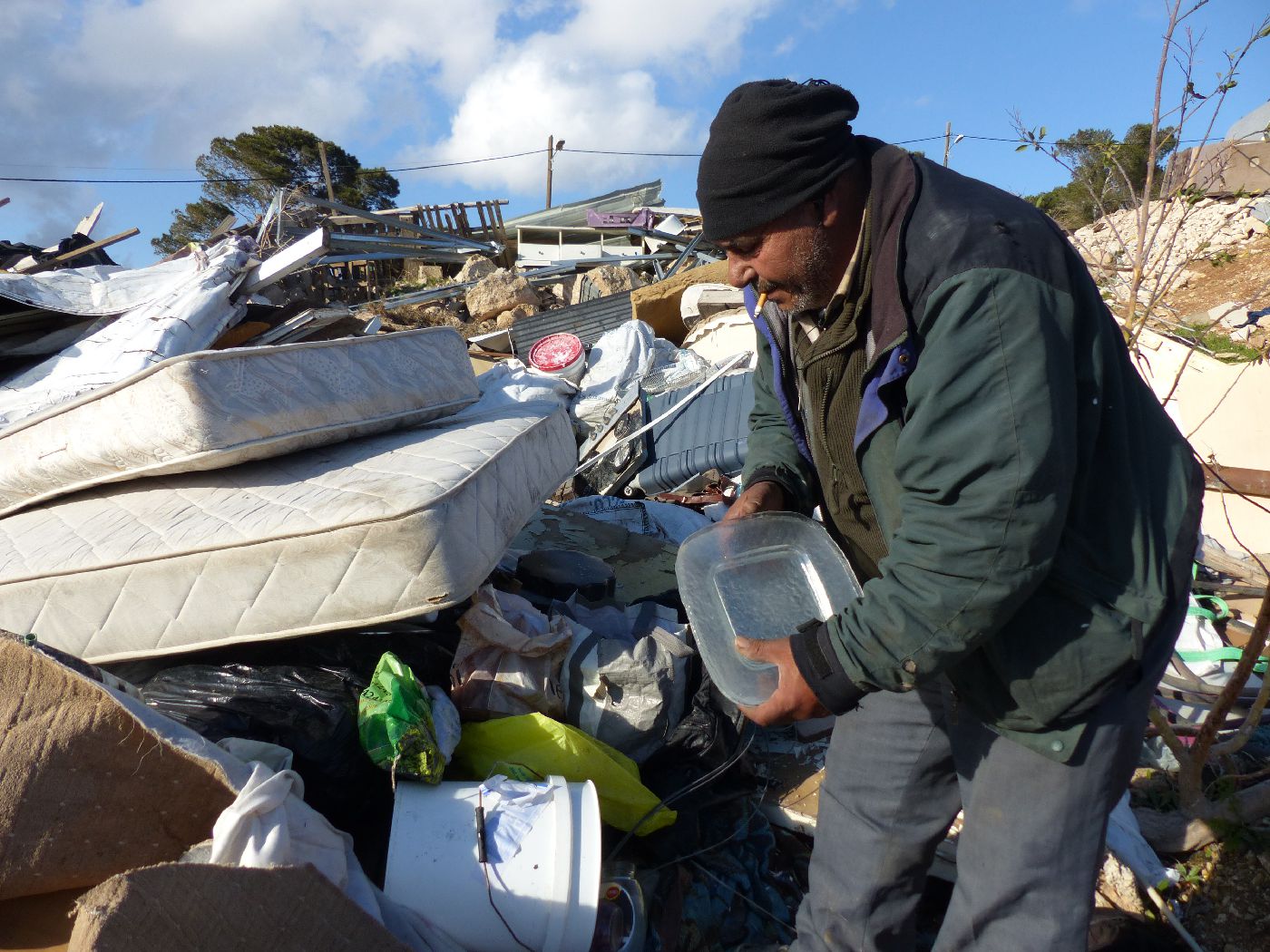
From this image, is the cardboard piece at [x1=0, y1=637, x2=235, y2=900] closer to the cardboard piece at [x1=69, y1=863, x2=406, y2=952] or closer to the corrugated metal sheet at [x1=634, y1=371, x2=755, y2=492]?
the cardboard piece at [x1=69, y1=863, x2=406, y2=952]

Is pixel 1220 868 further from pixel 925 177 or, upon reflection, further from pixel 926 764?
pixel 925 177

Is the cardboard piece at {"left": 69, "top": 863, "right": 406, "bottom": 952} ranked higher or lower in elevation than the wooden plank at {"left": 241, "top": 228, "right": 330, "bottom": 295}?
lower

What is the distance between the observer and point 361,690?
2.06 m

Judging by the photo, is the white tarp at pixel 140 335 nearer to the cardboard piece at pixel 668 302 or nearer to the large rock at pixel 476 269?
the cardboard piece at pixel 668 302

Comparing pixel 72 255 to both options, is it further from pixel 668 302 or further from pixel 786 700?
pixel 786 700

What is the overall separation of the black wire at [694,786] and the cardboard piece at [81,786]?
3.13ft

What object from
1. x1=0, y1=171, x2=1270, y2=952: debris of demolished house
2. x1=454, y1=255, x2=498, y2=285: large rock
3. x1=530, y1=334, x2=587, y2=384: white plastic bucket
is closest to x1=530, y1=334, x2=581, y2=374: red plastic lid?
x1=530, y1=334, x2=587, y2=384: white plastic bucket

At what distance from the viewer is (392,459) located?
2.31 metres

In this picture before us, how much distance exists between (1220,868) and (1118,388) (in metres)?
1.79

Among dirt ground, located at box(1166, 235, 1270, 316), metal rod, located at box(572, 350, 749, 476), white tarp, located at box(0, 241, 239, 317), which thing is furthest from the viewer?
dirt ground, located at box(1166, 235, 1270, 316)

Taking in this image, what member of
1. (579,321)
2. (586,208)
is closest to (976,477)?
(579,321)

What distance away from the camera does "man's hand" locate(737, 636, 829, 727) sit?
1.29 m

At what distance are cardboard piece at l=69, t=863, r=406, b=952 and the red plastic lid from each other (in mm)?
5317

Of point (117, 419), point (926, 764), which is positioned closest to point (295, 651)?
point (117, 419)
